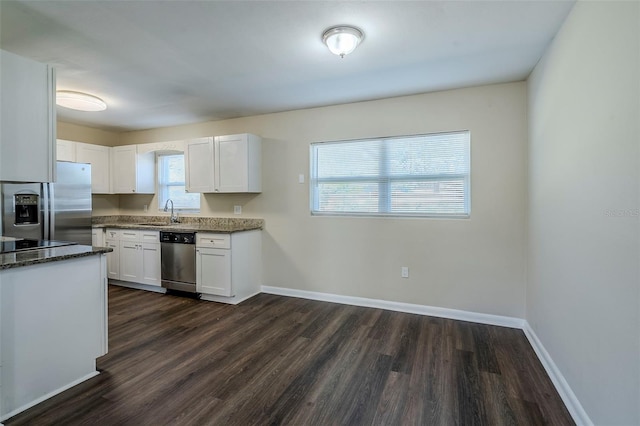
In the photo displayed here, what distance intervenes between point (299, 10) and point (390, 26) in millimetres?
645

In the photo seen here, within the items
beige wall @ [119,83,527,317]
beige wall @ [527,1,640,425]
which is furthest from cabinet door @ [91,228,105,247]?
beige wall @ [527,1,640,425]

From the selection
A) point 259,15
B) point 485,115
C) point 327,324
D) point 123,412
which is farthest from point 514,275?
point 123,412

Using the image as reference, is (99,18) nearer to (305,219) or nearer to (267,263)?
(305,219)

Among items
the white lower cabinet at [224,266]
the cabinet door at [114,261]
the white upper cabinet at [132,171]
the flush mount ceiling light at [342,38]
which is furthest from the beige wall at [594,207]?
the white upper cabinet at [132,171]

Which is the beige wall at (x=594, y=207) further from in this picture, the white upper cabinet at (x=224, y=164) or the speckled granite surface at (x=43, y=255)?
the white upper cabinet at (x=224, y=164)

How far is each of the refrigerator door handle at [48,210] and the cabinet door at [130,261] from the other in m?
0.82

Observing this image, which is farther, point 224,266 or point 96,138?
point 96,138

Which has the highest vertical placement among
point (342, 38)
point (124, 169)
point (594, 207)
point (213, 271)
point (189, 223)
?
point (342, 38)

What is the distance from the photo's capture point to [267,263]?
4.33 m

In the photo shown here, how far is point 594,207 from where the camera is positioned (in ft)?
5.40

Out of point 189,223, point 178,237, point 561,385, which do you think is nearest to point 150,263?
point 178,237

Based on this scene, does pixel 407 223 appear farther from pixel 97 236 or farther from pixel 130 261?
pixel 97 236

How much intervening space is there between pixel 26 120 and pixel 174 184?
3.18 m

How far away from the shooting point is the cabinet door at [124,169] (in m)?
4.99
